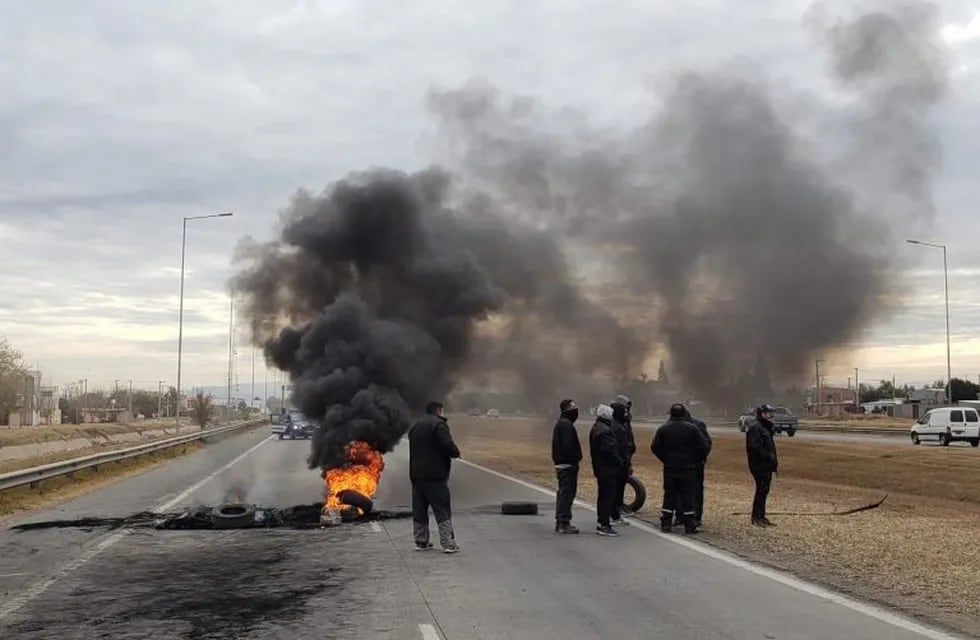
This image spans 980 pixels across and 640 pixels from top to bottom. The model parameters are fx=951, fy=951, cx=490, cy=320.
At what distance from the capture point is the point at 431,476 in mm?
10727

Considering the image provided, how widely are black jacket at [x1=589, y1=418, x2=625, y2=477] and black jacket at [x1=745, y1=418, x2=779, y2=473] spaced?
6.31ft

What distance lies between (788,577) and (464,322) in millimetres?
14323

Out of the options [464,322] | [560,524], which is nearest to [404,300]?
[464,322]

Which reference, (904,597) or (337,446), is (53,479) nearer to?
(337,446)

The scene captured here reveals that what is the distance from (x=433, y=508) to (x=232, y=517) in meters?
4.03

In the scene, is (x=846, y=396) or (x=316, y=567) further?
(x=846, y=396)

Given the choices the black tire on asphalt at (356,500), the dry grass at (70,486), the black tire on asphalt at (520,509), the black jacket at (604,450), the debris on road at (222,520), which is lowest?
the dry grass at (70,486)

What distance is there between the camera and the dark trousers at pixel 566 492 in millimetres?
12047

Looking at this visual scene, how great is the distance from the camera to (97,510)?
611 inches

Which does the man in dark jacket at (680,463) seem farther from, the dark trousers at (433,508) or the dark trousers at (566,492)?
the dark trousers at (433,508)

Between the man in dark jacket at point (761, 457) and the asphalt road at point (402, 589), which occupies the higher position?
the man in dark jacket at point (761, 457)

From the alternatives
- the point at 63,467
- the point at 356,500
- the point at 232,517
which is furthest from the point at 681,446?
the point at 63,467

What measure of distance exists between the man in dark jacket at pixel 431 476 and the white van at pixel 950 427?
32064mm

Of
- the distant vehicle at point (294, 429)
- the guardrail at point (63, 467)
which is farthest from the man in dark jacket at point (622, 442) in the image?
the distant vehicle at point (294, 429)
